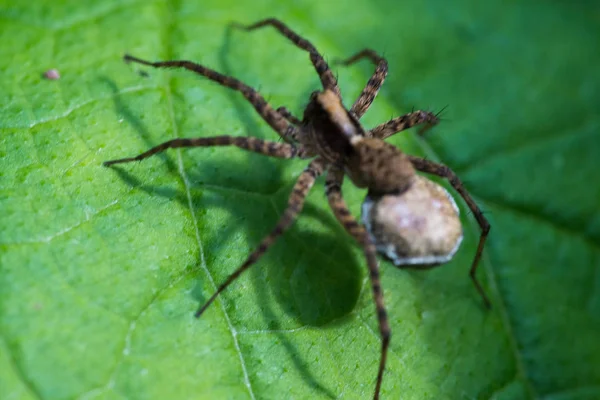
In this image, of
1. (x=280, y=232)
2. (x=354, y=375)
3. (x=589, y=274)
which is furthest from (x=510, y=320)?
(x=280, y=232)

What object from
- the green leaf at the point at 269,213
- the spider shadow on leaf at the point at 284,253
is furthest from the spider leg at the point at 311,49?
the spider shadow on leaf at the point at 284,253

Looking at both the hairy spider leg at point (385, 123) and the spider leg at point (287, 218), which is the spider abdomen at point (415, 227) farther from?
the hairy spider leg at point (385, 123)

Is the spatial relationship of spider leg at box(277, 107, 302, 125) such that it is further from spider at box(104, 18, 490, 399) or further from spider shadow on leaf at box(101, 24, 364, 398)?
spider shadow on leaf at box(101, 24, 364, 398)

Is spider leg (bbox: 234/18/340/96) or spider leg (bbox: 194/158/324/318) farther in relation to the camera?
spider leg (bbox: 234/18/340/96)

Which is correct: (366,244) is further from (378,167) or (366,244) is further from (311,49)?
(311,49)

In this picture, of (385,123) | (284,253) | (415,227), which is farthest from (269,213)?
(385,123)

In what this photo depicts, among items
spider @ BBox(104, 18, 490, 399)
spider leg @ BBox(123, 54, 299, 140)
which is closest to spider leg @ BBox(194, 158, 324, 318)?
spider @ BBox(104, 18, 490, 399)

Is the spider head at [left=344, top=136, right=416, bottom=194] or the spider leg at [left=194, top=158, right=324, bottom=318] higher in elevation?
the spider head at [left=344, top=136, right=416, bottom=194]
